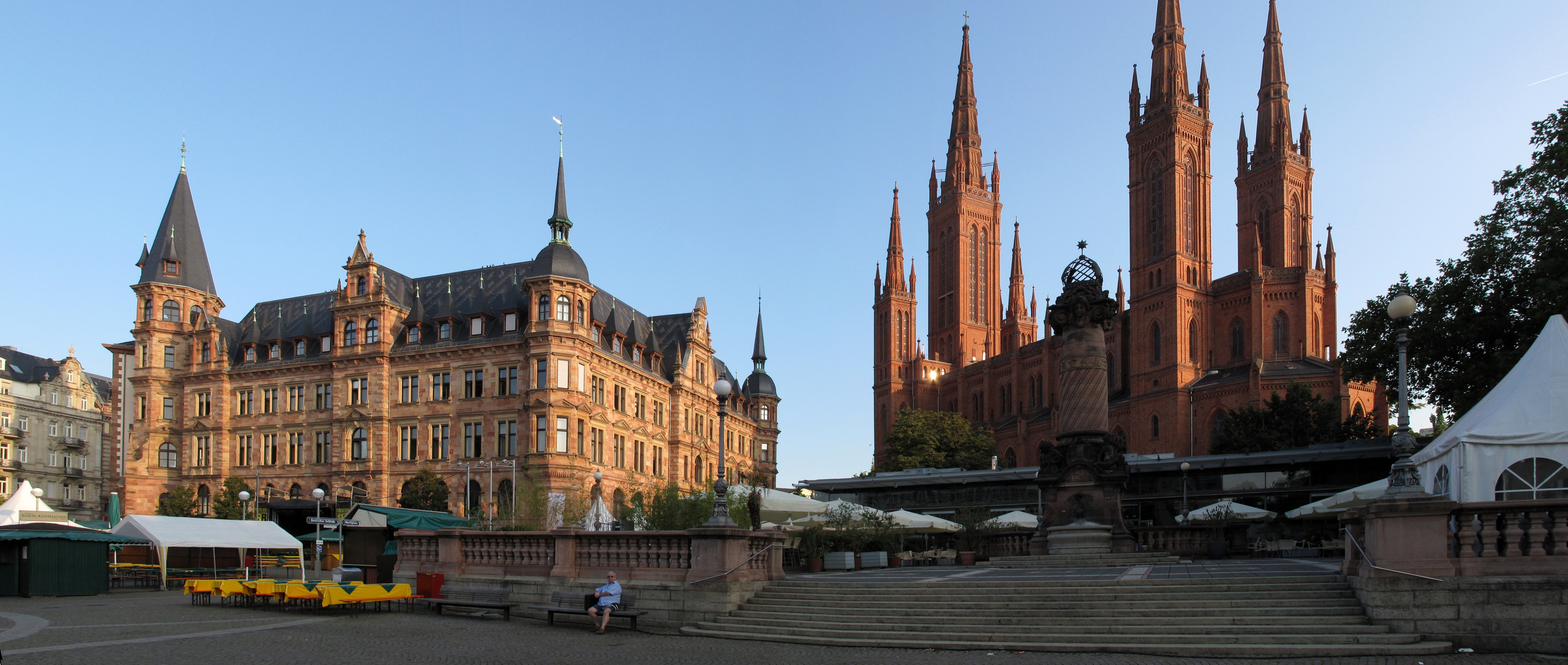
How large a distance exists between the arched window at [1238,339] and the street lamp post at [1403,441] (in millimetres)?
66564

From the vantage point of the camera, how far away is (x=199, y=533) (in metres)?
30.0

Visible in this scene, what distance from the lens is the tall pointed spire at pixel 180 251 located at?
64.9 meters

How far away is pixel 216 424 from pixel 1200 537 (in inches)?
2154

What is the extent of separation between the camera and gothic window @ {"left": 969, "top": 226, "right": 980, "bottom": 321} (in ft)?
381

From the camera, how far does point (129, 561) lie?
36.7 metres

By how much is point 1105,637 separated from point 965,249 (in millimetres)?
102868

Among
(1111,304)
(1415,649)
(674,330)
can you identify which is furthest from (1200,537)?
(674,330)

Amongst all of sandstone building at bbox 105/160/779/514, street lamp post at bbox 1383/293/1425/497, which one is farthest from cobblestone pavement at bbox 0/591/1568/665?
sandstone building at bbox 105/160/779/514

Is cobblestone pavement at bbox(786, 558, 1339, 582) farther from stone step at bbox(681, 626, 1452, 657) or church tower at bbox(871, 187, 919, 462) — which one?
church tower at bbox(871, 187, 919, 462)

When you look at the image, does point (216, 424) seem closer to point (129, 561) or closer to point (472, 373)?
point (472, 373)

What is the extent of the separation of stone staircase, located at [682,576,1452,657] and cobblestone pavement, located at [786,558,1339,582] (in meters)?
0.97

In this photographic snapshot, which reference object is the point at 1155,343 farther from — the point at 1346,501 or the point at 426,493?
the point at 1346,501

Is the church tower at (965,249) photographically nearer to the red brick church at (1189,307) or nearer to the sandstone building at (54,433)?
the red brick church at (1189,307)

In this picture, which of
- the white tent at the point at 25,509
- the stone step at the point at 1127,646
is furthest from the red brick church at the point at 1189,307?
the white tent at the point at 25,509
